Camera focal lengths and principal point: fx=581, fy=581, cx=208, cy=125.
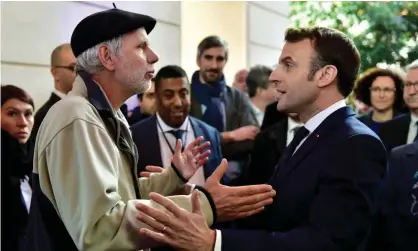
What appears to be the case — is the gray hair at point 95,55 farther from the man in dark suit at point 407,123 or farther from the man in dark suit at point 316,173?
the man in dark suit at point 407,123

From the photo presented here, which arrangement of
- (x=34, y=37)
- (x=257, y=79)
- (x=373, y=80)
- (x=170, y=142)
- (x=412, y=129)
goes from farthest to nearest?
(x=257, y=79), (x=373, y=80), (x=34, y=37), (x=412, y=129), (x=170, y=142)

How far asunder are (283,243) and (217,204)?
8.9 inches

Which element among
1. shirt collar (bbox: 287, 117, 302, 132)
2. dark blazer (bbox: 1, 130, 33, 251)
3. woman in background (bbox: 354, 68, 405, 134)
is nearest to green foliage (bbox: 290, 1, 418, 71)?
woman in background (bbox: 354, 68, 405, 134)

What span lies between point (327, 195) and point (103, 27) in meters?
0.84

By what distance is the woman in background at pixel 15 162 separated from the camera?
3.06 metres

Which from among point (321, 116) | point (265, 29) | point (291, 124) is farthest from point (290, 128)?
point (265, 29)

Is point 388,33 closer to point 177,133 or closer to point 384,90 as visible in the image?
point 384,90

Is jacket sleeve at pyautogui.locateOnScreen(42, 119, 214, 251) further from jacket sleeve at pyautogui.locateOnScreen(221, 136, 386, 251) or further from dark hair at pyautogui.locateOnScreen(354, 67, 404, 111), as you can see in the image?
dark hair at pyautogui.locateOnScreen(354, 67, 404, 111)

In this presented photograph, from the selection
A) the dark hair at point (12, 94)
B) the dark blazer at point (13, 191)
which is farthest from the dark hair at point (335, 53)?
the dark hair at point (12, 94)

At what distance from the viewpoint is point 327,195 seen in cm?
169

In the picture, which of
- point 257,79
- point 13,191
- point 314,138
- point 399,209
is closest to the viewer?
point 314,138

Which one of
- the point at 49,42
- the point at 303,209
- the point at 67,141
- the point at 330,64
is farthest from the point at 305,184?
the point at 49,42

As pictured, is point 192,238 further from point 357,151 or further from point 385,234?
point 385,234

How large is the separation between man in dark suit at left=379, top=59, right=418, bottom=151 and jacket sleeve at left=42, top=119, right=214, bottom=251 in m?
2.34
